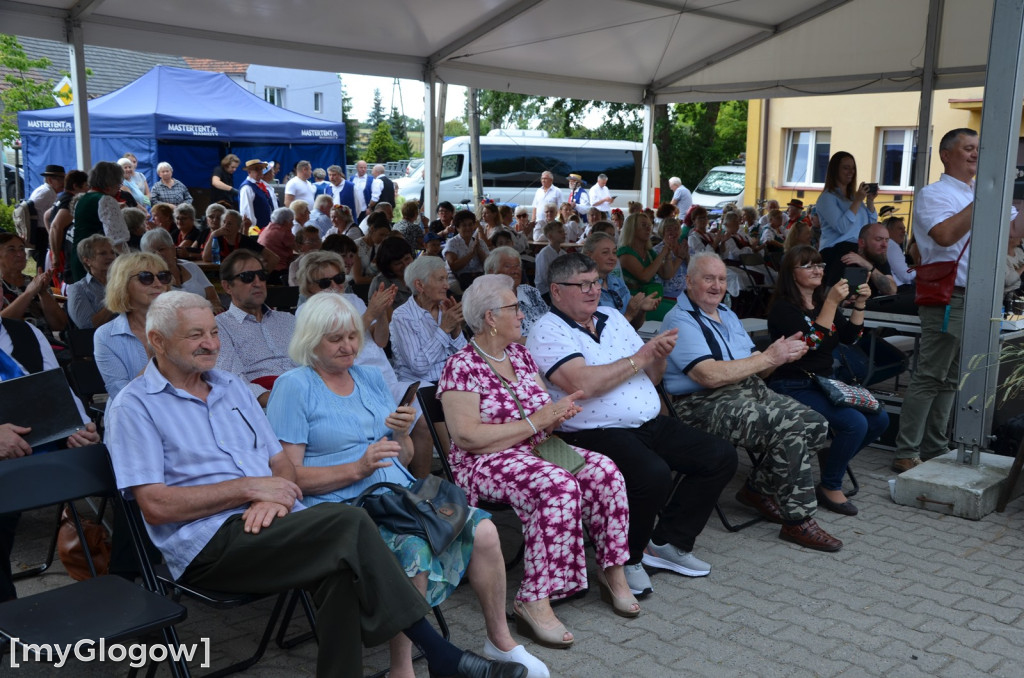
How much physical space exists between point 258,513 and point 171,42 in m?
6.24

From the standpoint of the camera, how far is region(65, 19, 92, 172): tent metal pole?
6.97 meters

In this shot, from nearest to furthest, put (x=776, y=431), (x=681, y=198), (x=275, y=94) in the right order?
(x=776, y=431) < (x=681, y=198) < (x=275, y=94)

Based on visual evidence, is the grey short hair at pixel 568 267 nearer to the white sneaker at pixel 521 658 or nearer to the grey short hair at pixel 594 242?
the white sneaker at pixel 521 658

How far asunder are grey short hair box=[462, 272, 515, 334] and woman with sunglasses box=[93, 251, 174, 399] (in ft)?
4.42

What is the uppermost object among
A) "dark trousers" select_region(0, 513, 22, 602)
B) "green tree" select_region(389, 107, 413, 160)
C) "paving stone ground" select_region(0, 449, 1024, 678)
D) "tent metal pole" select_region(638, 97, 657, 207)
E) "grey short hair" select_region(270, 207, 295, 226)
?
"green tree" select_region(389, 107, 413, 160)

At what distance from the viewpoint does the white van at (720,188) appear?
2344 cm

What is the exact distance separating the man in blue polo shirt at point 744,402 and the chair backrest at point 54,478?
7.59 ft

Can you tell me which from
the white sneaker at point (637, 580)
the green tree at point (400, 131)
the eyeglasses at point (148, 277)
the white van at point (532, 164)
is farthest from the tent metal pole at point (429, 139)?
the green tree at point (400, 131)

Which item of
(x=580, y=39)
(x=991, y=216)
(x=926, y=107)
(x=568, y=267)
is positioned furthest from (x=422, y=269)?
(x=926, y=107)

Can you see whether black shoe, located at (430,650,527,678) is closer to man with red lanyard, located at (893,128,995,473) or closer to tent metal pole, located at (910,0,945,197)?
man with red lanyard, located at (893,128,995,473)

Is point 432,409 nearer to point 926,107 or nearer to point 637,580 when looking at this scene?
point 637,580

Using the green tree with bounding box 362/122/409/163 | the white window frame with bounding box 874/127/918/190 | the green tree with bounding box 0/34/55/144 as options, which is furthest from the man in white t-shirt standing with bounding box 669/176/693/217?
the green tree with bounding box 362/122/409/163

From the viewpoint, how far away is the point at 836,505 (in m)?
4.52

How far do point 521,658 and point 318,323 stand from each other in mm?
1255
